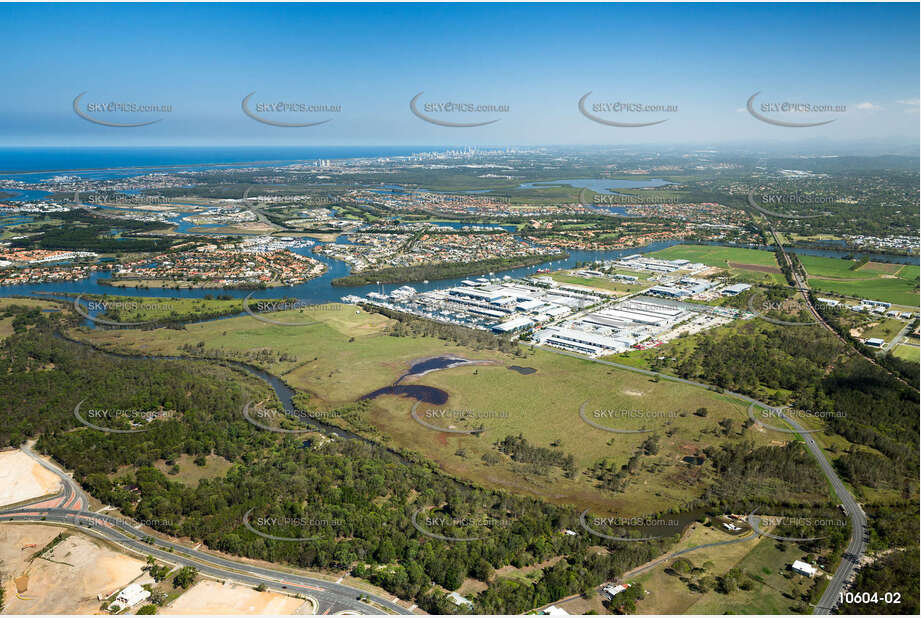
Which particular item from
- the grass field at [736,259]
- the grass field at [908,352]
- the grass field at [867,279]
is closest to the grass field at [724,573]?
the grass field at [908,352]

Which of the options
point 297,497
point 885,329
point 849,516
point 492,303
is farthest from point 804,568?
point 492,303

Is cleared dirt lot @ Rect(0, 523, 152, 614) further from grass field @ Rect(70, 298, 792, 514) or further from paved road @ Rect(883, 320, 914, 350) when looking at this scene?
paved road @ Rect(883, 320, 914, 350)

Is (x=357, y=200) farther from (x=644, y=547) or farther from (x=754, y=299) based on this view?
(x=644, y=547)

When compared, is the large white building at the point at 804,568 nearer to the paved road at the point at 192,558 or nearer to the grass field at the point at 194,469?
the paved road at the point at 192,558

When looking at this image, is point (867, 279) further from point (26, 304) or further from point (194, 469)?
point (26, 304)

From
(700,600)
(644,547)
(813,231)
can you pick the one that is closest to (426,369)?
(644,547)

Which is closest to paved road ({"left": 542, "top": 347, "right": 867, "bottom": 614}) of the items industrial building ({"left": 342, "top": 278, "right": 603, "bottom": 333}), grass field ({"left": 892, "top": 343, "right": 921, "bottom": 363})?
grass field ({"left": 892, "top": 343, "right": 921, "bottom": 363})
